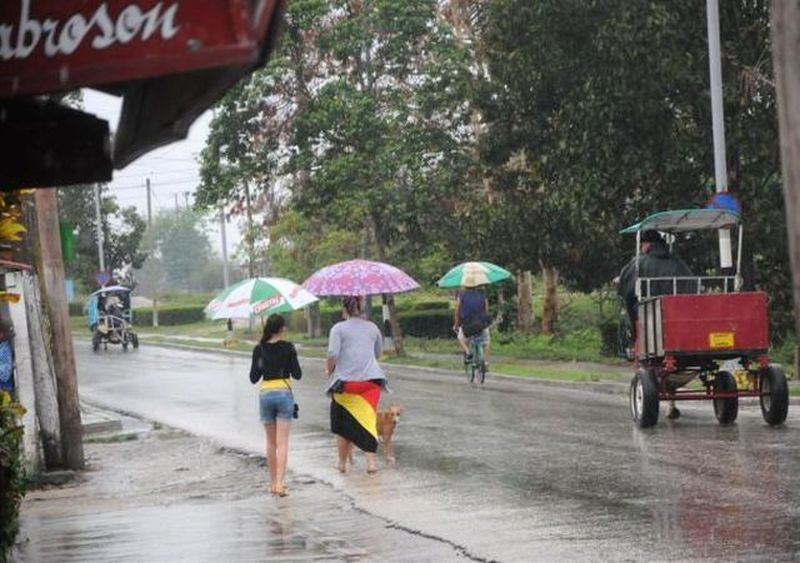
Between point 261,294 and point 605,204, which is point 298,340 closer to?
point 605,204

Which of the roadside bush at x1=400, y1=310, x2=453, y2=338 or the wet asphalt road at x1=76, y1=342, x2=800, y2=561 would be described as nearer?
the wet asphalt road at x1=76, y1=342, x2=800, y2=561

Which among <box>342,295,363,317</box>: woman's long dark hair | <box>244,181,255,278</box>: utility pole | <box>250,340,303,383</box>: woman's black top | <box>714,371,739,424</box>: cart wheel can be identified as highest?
<box>244,181,255,278</box>: utility pole

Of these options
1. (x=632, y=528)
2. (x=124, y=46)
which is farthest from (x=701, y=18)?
(x=124, y=46)

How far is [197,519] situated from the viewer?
12.5m

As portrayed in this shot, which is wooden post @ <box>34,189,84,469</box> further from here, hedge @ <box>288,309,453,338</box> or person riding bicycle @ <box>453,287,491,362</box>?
hedge @ <box>288,309,453,338</box>

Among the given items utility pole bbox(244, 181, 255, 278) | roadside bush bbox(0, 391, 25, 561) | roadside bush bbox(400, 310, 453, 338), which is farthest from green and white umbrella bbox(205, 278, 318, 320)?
roadside bush bbox(400, 310, 453, 338)

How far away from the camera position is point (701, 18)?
91.5 ft

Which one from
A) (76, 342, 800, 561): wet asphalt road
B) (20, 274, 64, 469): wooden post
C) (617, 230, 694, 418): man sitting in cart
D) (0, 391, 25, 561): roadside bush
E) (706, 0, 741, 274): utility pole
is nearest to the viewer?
(0, 391, 25, 561): roadside bush

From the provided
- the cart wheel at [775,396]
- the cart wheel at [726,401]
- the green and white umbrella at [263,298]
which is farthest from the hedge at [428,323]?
the cart wheel at [775,396]

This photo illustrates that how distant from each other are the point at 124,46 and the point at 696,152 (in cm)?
2472

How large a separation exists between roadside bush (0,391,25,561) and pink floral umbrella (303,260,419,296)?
922cm

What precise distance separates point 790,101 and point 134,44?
8.26 ft

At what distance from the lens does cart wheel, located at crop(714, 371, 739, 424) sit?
17.6m

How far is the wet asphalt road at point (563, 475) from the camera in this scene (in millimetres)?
10109
